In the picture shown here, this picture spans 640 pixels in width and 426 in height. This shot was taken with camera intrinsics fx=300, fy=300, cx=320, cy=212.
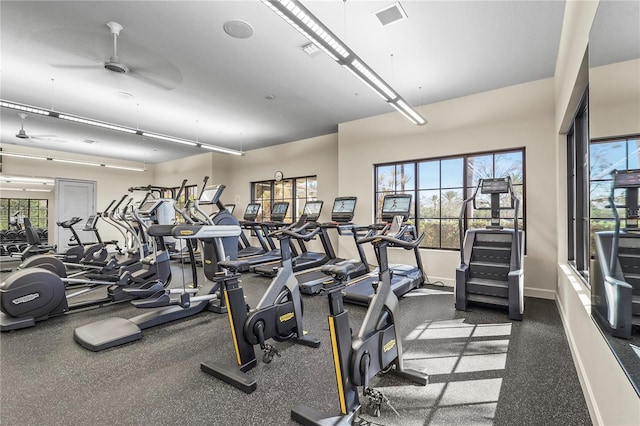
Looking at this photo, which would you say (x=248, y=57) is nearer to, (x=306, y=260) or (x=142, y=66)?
(x=142, y=66)

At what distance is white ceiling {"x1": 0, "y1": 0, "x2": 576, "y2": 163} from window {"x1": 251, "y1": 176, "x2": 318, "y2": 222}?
7.40 feet

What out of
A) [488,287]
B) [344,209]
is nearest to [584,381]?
[488,287]

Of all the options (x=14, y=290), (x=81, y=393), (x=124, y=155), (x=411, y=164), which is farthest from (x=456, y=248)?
(x=124, y=155)

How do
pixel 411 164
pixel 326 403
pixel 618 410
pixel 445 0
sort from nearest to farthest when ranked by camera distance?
pixel 618 410, pixel 326 403, pixel 445 0, pixel 411 164

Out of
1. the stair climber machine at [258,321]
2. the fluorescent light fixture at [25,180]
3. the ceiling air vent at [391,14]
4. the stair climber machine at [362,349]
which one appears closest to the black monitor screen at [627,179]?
the stair climber machine at [362,349]

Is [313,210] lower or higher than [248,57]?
A: lower

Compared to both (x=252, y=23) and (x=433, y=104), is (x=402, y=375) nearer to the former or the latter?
(x=252, y=23)

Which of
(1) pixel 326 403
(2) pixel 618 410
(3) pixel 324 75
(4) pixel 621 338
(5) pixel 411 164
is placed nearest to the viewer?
(4) pixel 621 338

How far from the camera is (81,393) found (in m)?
2.25

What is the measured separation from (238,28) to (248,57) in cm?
67

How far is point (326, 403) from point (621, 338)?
5.49 feet

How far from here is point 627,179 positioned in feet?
3.94

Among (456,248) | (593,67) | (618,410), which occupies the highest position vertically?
(593,67)

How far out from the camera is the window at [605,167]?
3.89 ft
